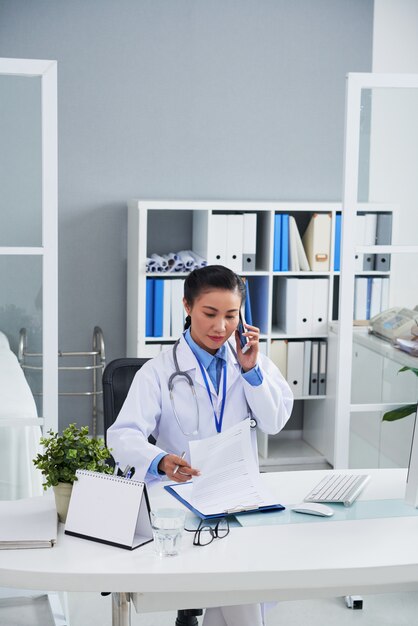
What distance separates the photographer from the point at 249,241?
4805 mm

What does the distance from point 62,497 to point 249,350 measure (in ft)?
2.29

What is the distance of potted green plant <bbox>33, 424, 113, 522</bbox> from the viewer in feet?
6.51

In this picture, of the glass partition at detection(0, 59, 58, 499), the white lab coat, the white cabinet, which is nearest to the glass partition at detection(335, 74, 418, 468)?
the white lab coat

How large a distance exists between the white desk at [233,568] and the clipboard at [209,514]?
0.07 m

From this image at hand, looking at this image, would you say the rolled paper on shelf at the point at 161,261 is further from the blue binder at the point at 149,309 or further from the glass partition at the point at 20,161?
the glass partition at the point at 20,161

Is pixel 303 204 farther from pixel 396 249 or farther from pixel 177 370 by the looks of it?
pixel 177 370

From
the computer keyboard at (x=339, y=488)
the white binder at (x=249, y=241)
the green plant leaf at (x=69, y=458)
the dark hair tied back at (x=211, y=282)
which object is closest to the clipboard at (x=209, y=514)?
the computer keyboard at (x=339, y=488)

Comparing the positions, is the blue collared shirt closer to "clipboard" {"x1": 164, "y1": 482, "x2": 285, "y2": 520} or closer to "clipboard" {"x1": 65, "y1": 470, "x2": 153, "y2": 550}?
"clipboard" {"x1": 164, "y1": 482, "x2": 285, "y2": 520}

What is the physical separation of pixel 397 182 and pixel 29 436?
175cm

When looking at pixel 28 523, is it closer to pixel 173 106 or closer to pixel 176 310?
pixel 176 310

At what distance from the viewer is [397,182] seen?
3.44 metres

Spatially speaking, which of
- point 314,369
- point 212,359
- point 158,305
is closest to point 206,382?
point 212,359

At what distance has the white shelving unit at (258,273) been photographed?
4.69 m

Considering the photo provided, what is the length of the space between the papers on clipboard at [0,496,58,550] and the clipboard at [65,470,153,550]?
6 centimetres
